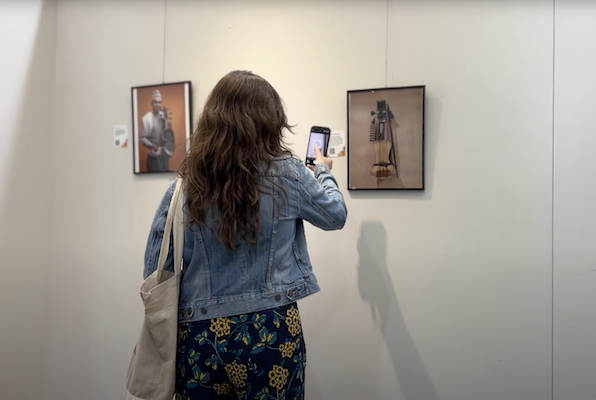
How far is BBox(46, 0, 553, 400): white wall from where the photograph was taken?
156cm

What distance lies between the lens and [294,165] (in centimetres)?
112

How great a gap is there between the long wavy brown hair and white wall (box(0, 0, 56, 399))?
1.31 meters

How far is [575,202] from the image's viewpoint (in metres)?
1.51

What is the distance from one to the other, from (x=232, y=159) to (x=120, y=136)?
3.97ft

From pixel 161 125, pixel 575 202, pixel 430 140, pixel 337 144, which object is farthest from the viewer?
pixel 161 125

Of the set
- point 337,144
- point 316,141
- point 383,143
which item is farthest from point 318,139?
point 383,143

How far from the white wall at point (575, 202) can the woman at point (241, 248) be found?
3.21 feet

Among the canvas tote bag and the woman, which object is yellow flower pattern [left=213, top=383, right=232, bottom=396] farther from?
the canvas tote bag

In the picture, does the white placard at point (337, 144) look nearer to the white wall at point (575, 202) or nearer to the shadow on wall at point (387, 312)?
the shadow on wall at point (387, 312)

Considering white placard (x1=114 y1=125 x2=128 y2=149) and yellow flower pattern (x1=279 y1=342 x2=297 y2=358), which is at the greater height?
white placard (x1=114 y1=125 x2=128 y2=149)

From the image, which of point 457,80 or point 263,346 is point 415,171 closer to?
point 457,80

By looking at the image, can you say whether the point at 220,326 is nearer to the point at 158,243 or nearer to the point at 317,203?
the point at 158,243

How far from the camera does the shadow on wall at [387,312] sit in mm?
1648

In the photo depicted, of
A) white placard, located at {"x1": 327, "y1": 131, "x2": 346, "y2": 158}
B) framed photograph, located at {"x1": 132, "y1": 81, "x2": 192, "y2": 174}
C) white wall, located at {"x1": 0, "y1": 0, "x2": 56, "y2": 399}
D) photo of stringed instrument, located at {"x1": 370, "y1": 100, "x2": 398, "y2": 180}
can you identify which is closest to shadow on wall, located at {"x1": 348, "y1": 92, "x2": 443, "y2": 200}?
photo of stringed instrument, located at {"x1": 370, "y1": 100, "x2": 398, "y2": 180}
